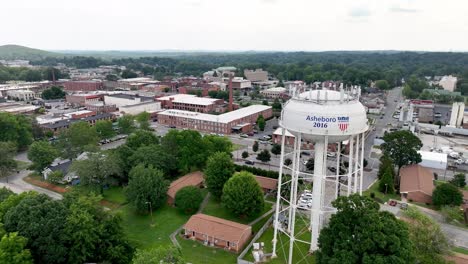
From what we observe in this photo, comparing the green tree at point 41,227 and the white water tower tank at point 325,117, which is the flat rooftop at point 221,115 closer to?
the white water tower tank at point 325,117

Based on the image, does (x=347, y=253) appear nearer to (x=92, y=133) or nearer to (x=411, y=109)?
(x=92, y=133)

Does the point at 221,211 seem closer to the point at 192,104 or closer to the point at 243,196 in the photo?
the point at 243,196

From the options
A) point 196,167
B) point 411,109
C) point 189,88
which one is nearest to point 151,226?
point 196,167

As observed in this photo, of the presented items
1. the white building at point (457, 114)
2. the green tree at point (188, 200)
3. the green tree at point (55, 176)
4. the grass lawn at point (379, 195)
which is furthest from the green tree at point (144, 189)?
the white building at point (457, 114)

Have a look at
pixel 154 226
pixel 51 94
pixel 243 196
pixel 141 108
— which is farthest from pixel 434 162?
pixel 51 94

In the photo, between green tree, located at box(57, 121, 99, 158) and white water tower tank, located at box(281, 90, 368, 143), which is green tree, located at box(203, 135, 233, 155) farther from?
white water tower tank, located at box(281, 90, 368, 143)
